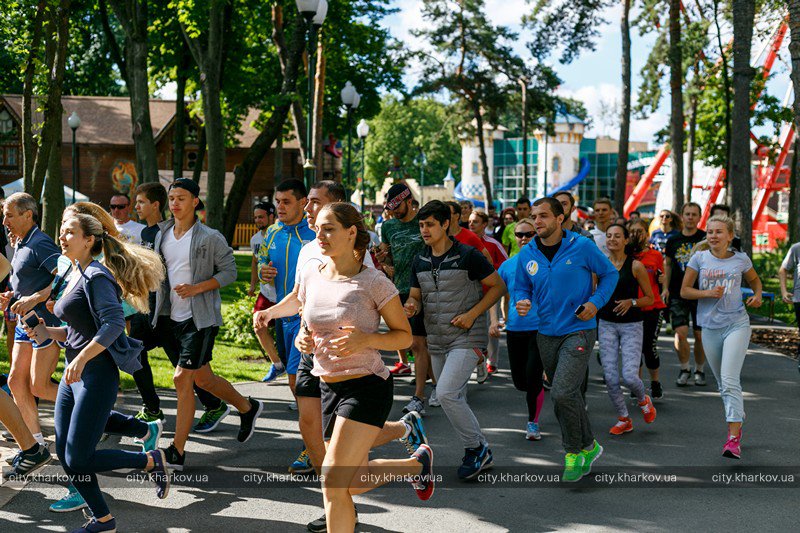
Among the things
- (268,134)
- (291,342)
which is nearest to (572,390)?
(291,342)

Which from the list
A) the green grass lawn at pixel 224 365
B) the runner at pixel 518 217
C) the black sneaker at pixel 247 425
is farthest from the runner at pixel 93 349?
the runner at pixel 518 217

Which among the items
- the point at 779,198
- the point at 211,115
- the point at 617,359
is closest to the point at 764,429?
the point at 617,359

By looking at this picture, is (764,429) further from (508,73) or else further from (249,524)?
(508,73)

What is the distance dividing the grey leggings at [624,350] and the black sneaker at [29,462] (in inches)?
189

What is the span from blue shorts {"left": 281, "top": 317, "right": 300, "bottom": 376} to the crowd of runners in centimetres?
1

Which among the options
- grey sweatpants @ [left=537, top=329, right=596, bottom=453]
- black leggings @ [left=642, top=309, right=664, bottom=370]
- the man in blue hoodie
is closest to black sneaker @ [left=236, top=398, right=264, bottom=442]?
the man in blue hoodie

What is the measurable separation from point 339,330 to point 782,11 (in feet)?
75.1

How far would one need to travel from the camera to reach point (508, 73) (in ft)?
135

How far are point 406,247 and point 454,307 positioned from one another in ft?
6.95

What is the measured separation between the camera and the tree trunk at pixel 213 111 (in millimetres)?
17516

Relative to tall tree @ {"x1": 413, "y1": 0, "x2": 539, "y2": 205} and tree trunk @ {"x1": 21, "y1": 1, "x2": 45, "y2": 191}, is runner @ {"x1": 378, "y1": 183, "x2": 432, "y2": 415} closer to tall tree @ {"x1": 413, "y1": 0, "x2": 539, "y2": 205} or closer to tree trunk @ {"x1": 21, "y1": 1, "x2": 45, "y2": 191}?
tree trunk @ {"x1": 21, "y1": 1, "x2": 45, "y2": 191}

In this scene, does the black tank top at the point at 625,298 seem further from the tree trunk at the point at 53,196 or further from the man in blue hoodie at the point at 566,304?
the tree trunk at the point at 53,196

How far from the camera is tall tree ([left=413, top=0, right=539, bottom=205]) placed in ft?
135

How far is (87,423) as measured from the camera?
200 inches
